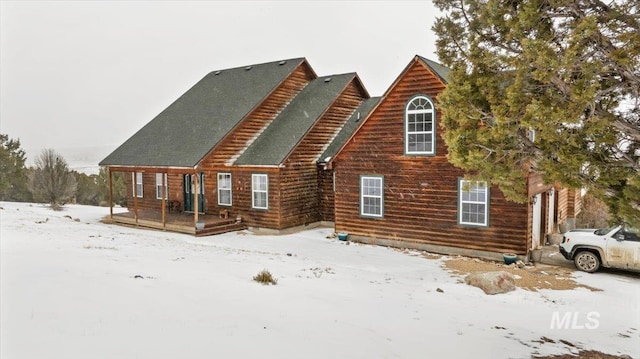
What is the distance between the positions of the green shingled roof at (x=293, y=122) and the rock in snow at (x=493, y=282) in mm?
10762

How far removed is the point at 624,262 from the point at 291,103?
1785 centimetres

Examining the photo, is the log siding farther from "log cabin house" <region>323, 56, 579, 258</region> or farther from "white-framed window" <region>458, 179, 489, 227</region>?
"white-framed window" <region>458, 179, 489, 227</region>

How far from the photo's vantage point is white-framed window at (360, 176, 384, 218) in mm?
16953

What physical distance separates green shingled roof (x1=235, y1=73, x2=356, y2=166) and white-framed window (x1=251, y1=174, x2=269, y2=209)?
871 mm

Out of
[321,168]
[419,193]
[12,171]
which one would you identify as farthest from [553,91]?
[12,171]

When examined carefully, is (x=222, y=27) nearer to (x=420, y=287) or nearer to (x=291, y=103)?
(x=291, y=103)

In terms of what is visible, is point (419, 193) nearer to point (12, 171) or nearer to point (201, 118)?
point (201, 118)

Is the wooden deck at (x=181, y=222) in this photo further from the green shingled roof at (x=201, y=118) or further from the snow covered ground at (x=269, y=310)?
the snow covered ground at (x=269, y=310)

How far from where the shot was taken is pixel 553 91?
6629mm

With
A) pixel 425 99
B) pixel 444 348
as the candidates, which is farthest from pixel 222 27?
pixel 444 348

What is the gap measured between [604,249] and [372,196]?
821 centimetres

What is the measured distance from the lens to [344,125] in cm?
2381

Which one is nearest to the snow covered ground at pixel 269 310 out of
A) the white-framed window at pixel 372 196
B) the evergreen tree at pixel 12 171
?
the white-framed window at pixel 372 196

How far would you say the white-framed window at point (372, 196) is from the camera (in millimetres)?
16953
